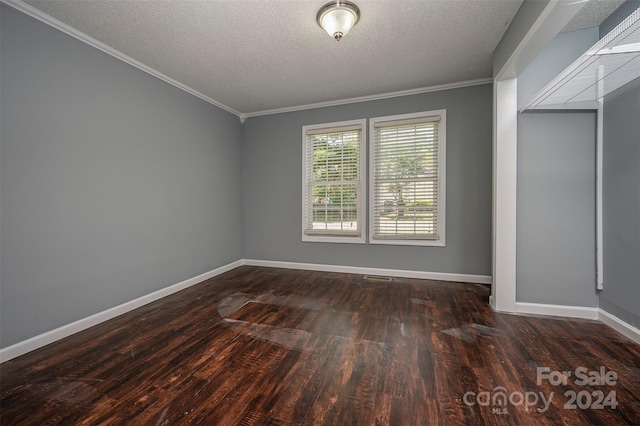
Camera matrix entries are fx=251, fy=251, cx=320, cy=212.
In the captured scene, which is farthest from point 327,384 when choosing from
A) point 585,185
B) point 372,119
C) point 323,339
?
point 372,119

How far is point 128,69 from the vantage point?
286 cm

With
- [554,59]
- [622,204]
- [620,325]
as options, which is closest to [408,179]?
[554,59]

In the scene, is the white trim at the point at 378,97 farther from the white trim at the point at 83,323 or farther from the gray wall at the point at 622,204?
the white trim at the point at 83,323

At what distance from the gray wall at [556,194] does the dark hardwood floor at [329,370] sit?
40 centimetres

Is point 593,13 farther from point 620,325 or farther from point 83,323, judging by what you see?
point 83,323

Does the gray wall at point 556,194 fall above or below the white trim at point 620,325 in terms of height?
above

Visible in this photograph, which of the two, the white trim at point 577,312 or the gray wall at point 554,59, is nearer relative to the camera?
the white trim at point 577,312

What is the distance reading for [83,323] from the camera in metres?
2.41

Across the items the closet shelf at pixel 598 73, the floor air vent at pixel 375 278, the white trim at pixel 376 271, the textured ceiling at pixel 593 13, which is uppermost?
the textured ceiling at pixel 593 13

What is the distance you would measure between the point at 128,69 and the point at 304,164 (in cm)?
259

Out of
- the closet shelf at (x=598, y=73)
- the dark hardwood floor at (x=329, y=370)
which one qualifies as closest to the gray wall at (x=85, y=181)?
the dark hardwood floor at (x=329, y=370)

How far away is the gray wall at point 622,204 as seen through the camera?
6.97 ft

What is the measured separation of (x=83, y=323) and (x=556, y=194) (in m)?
4.91

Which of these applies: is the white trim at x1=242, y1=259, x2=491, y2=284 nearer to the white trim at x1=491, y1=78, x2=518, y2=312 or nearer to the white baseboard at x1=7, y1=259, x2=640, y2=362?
the white baseboard at x1=7, y1=259, x2=640, y2=362
